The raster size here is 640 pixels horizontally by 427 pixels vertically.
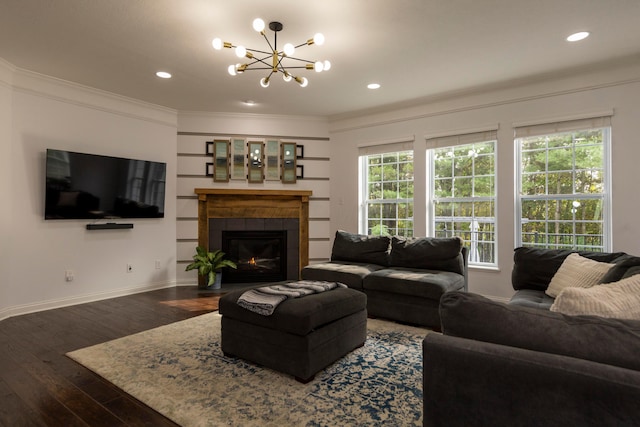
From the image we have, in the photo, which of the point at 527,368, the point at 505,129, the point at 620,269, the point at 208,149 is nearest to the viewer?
the point at 527,368

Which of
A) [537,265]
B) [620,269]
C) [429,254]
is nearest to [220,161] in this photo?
[429,254]

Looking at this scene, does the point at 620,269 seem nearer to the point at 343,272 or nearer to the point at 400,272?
the point at 400,272

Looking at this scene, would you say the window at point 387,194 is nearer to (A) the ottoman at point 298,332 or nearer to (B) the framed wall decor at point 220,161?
(B) the framed wall decor at point 220,161

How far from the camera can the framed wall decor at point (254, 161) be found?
18.3 ft

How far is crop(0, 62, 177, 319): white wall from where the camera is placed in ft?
12.4

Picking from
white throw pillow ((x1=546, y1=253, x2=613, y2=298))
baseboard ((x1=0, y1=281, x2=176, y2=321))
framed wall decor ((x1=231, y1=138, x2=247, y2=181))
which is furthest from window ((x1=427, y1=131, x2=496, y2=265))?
baseboard ((x1=0, y1=281, x2=176, y2=321))

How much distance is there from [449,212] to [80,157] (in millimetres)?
4893

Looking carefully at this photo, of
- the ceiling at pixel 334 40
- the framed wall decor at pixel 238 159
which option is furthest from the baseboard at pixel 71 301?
the ceiling at pixel 334 40

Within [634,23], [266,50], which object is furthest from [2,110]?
[634,23]

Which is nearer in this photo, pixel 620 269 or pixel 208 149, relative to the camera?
pixel 620 269

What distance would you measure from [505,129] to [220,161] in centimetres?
413

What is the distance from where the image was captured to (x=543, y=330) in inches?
44.4

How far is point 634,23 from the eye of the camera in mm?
2867

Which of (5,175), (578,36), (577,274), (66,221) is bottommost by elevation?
(577,274)
